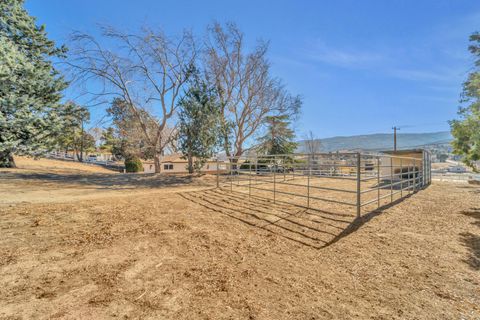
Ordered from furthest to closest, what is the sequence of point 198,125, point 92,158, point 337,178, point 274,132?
1. point 92,158
2. point 274,132
3. point 198,125
4. point 337,178

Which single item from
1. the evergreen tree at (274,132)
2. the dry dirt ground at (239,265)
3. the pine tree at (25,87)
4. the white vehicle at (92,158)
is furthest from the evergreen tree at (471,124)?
the white vehicle at (92,158)

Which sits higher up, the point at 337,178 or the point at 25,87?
the point at 25,87

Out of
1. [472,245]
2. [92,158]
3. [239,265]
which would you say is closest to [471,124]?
[472,245]

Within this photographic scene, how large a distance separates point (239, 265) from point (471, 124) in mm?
10666

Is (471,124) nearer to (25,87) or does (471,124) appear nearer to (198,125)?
(198,125)

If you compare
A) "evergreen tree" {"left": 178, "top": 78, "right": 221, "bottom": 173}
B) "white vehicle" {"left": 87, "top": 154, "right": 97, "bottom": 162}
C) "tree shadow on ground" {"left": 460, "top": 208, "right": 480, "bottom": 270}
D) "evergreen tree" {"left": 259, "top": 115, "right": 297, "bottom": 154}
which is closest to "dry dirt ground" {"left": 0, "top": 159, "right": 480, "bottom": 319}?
"tree shadow on ground" {"left": 460, "top": 208, "right": 480, "bottom": 270}

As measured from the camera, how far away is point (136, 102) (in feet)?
43.0

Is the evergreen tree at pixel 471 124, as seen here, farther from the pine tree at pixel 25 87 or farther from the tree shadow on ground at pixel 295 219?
the pine tree at pixel 25 87

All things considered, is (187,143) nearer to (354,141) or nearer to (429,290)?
(429,290)

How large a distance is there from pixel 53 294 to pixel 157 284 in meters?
0.92

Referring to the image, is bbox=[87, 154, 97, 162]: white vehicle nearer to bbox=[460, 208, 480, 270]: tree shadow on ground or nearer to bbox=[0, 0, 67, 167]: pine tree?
bbox=[0, 0, 67, 167]: pine tree

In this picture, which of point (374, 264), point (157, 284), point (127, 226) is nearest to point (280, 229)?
point (374, 264)

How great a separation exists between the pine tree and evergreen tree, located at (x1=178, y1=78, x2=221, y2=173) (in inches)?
216

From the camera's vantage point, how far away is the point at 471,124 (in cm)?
789
